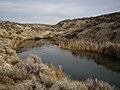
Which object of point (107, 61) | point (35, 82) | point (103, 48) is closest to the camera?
point (35, 82)

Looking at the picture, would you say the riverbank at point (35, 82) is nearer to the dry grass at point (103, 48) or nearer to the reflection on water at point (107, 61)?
the reflection on water at point (107, 61)

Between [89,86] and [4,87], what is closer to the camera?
[4,87]

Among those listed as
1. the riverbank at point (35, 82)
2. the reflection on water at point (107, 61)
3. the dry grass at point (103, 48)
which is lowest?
the reflection on water at point (107, 61)

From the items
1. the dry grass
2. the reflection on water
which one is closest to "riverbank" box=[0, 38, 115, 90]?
the reflection on water

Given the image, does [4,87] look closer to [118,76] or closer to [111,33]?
[118,76]

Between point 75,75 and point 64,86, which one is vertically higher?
point 64,86

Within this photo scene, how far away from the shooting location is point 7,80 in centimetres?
914

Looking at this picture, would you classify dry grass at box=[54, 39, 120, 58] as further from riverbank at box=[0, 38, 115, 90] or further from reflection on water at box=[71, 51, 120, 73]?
riverbank at box=[0, 38, 115, 90]

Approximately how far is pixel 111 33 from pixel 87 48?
31.7ft

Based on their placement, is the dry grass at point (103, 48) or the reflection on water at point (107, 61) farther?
the dry grass at point (103, 48)

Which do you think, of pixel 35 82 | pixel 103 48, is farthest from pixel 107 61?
pixel 35 82

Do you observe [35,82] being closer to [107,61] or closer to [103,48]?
[107,61]

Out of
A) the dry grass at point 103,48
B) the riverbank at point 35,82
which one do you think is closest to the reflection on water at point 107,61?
the dry grass at point 103,48

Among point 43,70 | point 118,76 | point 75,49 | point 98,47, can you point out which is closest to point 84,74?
point 118,76
